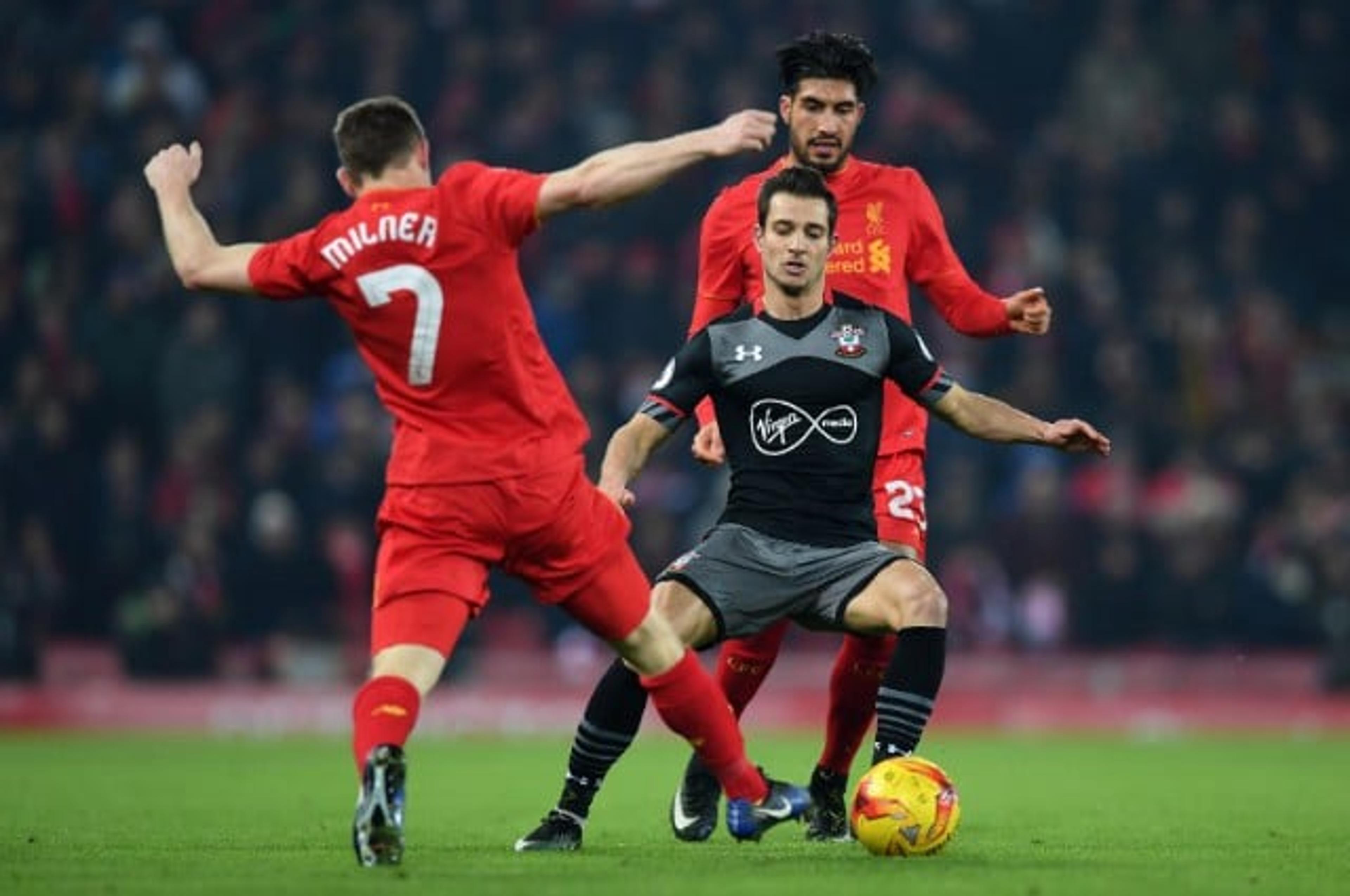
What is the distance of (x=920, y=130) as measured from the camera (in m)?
20.4

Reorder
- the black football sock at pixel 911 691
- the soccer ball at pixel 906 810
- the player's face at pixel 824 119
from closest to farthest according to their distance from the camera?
the soccer ball at pixel 906 810 → the black football sock at pixel 911 691 → the player's face at pixel 824 119

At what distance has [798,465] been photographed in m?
8.51

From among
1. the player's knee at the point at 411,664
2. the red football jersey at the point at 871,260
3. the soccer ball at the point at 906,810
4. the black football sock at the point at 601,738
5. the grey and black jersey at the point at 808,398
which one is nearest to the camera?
the player's knee at the point at 411,664

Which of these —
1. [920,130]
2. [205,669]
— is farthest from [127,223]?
[920,130]

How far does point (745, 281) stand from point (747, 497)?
3.50ft

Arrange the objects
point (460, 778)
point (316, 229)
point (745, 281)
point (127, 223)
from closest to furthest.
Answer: point (316, 229) → point (745, 281) → point (460, 778) → point (127, 223)

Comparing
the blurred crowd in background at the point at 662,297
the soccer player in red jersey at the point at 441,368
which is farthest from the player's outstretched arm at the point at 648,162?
the blurred crowd in background at the point at 662,297

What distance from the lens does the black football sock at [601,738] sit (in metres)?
8.29

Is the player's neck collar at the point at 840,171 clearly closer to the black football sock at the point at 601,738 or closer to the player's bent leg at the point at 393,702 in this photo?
the black football sock at the point at 601,738

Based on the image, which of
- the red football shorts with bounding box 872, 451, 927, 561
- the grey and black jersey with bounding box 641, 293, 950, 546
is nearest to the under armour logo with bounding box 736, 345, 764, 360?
the grey and black jersey with bounding box 641, 293, 950, 546

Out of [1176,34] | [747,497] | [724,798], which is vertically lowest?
[724,798]

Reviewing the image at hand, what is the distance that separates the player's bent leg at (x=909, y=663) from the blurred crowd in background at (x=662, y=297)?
9752mm

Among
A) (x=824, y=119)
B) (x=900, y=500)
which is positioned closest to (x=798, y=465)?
(x=900, y=500)

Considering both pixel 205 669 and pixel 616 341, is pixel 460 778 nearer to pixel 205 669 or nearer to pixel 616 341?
pixel 205 669
